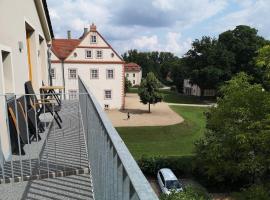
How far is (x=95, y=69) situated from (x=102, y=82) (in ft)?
5.78

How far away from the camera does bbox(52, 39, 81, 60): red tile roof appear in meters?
33.4

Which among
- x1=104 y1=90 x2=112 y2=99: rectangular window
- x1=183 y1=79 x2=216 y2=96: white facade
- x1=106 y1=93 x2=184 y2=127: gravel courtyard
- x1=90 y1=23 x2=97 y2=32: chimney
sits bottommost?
x1=106 y1=93 x2=184 y2=127: gravel courtyard

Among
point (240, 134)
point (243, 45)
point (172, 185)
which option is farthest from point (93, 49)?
point (243, 45)

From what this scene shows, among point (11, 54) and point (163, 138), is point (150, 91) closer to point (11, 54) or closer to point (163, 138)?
point (163, 138)

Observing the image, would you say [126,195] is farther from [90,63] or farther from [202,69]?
[202,69]

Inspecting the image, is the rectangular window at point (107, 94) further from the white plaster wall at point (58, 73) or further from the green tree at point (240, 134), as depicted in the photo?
the green tree at point (240, 134)

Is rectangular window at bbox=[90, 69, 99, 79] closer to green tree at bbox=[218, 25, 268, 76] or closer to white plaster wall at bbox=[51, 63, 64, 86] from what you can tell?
white plaster wall at bbox=[51, 63, 64, 86]

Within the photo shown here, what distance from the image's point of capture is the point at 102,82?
3459cm

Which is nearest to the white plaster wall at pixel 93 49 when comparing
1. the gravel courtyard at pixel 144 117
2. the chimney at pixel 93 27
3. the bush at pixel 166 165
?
the chimney at pixel 93 27

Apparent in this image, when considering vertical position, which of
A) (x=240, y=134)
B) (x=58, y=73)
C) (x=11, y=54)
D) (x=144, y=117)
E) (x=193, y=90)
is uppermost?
(x=11, y=54)

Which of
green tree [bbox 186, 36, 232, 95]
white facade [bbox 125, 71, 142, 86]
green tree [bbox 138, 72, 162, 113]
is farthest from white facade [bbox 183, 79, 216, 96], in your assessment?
white facade [bbox 125, 71, 142, 86]

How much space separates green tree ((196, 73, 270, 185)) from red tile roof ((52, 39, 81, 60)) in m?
22.8

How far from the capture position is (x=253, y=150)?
12.7 meters

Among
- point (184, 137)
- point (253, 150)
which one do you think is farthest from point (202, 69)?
point (253, 150)
